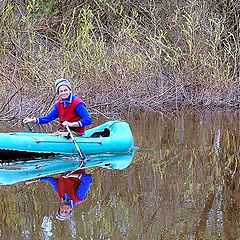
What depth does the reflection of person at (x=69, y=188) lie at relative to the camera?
5.23m

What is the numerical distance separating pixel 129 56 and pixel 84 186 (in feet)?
21.0

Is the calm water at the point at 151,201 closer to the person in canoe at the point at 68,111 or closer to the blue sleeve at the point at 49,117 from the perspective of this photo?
the person in canoe at the point at 68,111

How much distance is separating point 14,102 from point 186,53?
412 centimetres

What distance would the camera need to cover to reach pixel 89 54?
11.9 m

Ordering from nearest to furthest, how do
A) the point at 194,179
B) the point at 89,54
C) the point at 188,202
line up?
the point at 188,202
the point at 194,179
the point at 89,54

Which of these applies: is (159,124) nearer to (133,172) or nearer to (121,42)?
(121,42)

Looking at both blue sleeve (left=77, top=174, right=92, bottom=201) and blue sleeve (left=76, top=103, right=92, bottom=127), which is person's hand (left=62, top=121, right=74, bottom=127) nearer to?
blue sleeve (left=76, top=103, right=92, bottom=127)

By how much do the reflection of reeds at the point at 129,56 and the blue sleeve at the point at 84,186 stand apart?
379 centimetres

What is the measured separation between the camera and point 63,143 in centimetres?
760

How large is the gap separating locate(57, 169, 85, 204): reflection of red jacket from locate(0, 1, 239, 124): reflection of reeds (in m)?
3.92

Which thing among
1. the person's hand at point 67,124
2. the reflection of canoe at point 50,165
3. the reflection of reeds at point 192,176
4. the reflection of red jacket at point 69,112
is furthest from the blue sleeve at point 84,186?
the reflection of red jacket at point 69,112

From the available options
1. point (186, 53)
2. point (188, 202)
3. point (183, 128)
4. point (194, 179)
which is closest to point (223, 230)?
point (188, 202)

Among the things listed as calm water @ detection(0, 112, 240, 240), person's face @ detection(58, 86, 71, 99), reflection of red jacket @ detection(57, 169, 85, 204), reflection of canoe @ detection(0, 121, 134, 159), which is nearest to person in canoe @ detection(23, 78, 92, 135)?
person's face @ detection(58, 86, 71, 99)

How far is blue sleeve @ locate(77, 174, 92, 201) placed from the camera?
18.8ft
